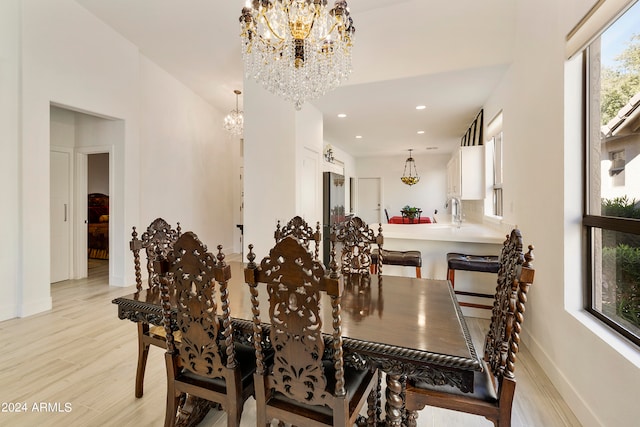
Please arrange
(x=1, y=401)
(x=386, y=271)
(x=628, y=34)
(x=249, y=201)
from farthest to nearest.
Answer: (x=249, y=201)
(x=386, y=271)
(x=1, y=401)
(x=628, y=34)

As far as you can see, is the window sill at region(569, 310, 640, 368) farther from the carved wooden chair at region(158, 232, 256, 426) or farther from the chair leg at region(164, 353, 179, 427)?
the chair leg at region(164, 353, 179, 427)

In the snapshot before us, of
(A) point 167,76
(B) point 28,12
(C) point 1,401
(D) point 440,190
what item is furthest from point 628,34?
(D) point 440,190

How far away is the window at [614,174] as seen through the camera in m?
1.47

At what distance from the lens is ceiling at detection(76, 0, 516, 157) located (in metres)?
3.04

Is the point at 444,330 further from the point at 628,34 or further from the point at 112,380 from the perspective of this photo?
the point at 112,380

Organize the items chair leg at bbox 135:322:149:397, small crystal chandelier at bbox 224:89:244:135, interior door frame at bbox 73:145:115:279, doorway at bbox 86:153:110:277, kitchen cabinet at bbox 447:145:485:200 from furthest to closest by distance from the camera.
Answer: doorway at bbox 86:153:110:277 → small crystal chandelier at bbox 224:89:244:135 → interior door frame at bbox 73:145:115:279 → kitchen cabinet at bbox 447:145:485:200 → chair leg at bbox 135:322:149:397

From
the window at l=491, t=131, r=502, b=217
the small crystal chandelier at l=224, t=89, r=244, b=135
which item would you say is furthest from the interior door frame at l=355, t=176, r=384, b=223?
the window at l=491, t=131, r=502, b=217

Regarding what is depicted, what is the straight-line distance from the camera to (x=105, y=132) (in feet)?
15.4

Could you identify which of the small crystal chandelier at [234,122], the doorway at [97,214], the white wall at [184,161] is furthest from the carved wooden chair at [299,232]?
the doorway at [97,214]

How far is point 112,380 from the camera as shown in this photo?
2.16 meters

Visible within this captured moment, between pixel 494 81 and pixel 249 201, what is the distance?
11.0 feet

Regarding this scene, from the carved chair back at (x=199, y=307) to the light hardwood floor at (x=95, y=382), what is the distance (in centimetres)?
68

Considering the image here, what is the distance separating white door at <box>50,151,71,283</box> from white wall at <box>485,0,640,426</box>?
6.33 meters

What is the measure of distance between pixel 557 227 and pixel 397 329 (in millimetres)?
1557
